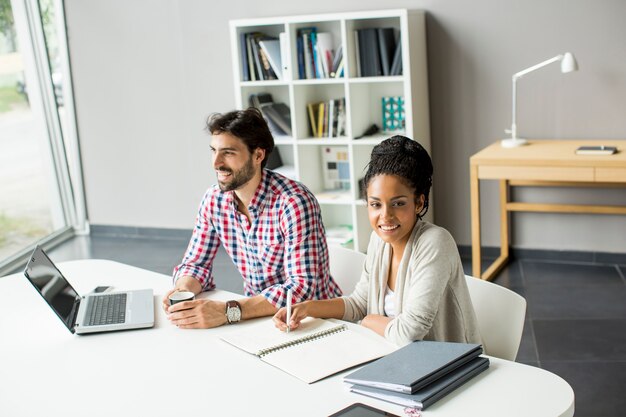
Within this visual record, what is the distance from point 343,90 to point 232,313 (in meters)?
3.11

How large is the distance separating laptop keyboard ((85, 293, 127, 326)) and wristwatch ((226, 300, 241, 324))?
314 millimetres

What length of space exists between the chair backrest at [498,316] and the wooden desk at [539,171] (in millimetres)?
1957

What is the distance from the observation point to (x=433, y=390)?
5.69ft

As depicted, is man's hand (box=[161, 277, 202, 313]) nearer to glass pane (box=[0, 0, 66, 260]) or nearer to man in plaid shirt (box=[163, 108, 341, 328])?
man in plaid shirt (box=[163, 108, 341, 328])

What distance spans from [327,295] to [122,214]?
3.93m

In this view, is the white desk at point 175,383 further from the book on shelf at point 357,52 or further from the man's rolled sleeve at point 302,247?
the book on shelf at point 357,52

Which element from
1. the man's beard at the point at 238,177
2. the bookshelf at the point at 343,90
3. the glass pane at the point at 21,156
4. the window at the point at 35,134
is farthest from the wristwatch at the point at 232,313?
the glass pane at the point at 21,156

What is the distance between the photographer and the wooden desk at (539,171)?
13.2 feet

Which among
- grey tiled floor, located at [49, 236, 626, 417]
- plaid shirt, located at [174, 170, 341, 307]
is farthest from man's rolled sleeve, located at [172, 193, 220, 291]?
grey tiled floor, located at [49, 236, 626, 417]

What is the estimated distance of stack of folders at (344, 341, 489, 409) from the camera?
1.73m

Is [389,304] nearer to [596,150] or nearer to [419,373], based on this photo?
[419,373]

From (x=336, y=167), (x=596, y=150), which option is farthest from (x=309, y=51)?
(x=596, y=150)

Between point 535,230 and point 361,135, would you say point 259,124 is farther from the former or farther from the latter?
point 535,230

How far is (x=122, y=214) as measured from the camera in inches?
246
